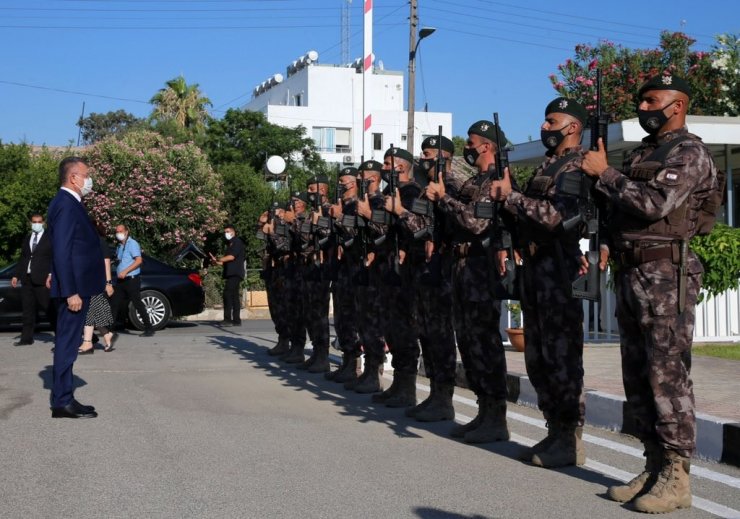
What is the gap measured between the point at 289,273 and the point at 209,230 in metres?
13.9

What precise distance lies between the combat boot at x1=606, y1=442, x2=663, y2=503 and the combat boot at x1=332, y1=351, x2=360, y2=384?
5455 mm

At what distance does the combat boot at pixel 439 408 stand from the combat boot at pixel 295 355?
4.66 meters

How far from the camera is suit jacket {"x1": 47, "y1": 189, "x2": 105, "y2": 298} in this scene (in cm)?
814

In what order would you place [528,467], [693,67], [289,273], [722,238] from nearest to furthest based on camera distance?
[528,467] < [722,238] < [289,273] < [693,67]

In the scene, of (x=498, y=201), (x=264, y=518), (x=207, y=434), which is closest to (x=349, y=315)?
(x=207, y=434)

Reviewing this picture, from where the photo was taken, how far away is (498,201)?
644 cm

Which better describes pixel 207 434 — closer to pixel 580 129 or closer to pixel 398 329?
pixel 398 329

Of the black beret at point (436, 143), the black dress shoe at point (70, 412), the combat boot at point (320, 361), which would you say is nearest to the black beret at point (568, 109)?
the black beret at point (436, 143)

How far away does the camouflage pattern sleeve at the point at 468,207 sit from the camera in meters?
7.00

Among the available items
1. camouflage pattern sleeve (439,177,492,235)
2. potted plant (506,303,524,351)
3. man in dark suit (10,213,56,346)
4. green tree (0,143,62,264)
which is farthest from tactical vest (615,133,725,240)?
green tree (0,143,62,264)

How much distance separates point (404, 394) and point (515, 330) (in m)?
3.52

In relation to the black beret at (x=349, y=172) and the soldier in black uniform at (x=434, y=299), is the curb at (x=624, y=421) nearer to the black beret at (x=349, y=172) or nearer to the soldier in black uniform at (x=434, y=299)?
the soldier in black uniform at (x=434, y=299)

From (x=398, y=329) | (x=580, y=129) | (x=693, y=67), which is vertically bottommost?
(x=398, y=329)

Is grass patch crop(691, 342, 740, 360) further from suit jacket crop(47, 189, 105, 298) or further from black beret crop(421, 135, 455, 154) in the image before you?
suit jacket crop(47, 189, 105, 298)
